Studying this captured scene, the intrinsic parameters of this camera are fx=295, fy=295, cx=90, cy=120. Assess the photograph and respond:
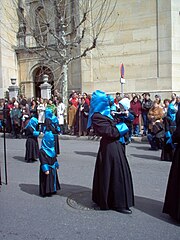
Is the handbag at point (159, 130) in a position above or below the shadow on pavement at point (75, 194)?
above

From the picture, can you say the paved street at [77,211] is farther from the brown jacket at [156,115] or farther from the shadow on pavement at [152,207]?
the brown jacket at [156,115]

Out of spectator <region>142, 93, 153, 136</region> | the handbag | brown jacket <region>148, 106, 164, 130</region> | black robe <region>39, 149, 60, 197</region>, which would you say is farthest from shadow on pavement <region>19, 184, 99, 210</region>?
spectator <region>142, 93, 153, 136</region>

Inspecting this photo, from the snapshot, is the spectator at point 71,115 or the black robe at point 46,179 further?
the spectator at point 71,115

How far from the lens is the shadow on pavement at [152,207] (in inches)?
177

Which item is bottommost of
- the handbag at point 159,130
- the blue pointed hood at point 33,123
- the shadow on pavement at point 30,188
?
the shadow on pavement at point 30,188

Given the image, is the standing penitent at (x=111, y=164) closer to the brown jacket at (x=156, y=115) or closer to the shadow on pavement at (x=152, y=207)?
the shadow on pavement at (x=152, y=207)

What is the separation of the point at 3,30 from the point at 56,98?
40.0ft

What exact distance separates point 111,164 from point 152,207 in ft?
3.60

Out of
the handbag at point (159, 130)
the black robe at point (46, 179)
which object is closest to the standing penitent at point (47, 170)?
the black robe at point (46, 179)

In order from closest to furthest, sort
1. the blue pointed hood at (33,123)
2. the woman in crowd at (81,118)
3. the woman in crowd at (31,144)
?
1. the blue pointed hood at (33,123)
2. the woman in crowd at (31,144)
3. the woman in crowd at (81,118)

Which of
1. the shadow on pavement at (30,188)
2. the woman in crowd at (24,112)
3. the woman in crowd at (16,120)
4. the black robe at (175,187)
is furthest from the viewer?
the woman in crowd at (16,120)

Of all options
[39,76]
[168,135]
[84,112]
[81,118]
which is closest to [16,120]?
[81,118]

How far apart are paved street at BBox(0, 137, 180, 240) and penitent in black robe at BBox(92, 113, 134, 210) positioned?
0.71ft

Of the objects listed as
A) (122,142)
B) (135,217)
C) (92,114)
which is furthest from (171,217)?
(92,114)
